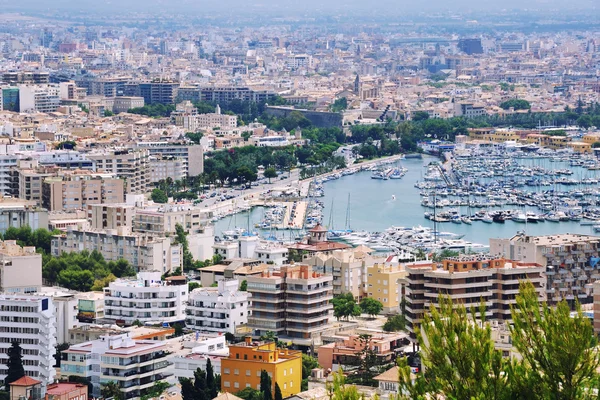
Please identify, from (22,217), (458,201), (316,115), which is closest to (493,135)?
(316,115)

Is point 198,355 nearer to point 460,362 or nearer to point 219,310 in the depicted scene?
point 219,310

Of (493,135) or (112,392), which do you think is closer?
(112,392)

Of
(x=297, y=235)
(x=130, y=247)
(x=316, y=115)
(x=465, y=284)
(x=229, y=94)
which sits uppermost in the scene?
(x=465, y=284)

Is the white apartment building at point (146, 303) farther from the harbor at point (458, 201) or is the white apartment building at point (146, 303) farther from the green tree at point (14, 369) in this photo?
the harbor at point (458, 201)

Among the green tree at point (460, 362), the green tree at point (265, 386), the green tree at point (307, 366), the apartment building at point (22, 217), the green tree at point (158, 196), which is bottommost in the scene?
the green tree at point (158, 196)

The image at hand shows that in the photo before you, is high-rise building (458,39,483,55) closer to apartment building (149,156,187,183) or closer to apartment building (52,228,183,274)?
apartment building (149,156,187,183)

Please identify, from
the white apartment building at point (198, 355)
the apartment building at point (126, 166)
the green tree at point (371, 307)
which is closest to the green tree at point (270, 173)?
the apartment building at point (126, 166)
